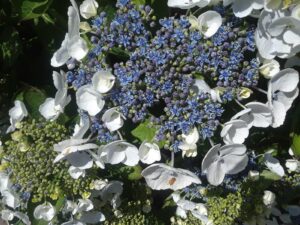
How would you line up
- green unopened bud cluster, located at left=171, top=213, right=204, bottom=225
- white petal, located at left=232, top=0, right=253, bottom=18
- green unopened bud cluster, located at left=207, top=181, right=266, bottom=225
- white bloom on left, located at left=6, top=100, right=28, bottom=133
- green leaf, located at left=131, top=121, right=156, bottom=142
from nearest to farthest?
1. white petal, located at left=232, top=0, right=253, bottom=18
2. green leaf, located at left=131, top=121, right=156, bottom=142
3. white bloom on left, located at left=6, top=100, right=28, bottom=133
4. green unopened bud cluster, located at left=207, top=181, right=266, bottom=225
5. green unopened bud cluster, located at left=171, top=213, right=204, bottom=225

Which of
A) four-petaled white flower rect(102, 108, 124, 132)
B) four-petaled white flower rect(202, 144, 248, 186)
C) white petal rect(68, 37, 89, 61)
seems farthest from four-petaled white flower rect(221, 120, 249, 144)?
white petal rect(68, 37, 89, 61)

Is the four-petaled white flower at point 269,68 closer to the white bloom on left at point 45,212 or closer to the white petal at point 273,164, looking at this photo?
the white petal at point 273,164

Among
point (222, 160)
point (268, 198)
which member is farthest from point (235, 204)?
point (222, 160)

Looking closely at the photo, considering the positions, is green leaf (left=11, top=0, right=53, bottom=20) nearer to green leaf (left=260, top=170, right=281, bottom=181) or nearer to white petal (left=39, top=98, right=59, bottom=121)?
white petal (left=39, top=98, right=59, bottom=121)

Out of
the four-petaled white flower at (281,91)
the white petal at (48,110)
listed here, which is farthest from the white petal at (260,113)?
the white petal at (48,110)

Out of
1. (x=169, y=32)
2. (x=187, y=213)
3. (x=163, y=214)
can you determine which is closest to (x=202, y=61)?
A: (x=169, y=32)

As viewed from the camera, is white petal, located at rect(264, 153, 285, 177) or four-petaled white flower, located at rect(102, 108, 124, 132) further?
white petal, located at rect(264, 153, 285, 177)

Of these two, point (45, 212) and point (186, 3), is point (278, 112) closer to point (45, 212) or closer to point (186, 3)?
point (186, 3)
